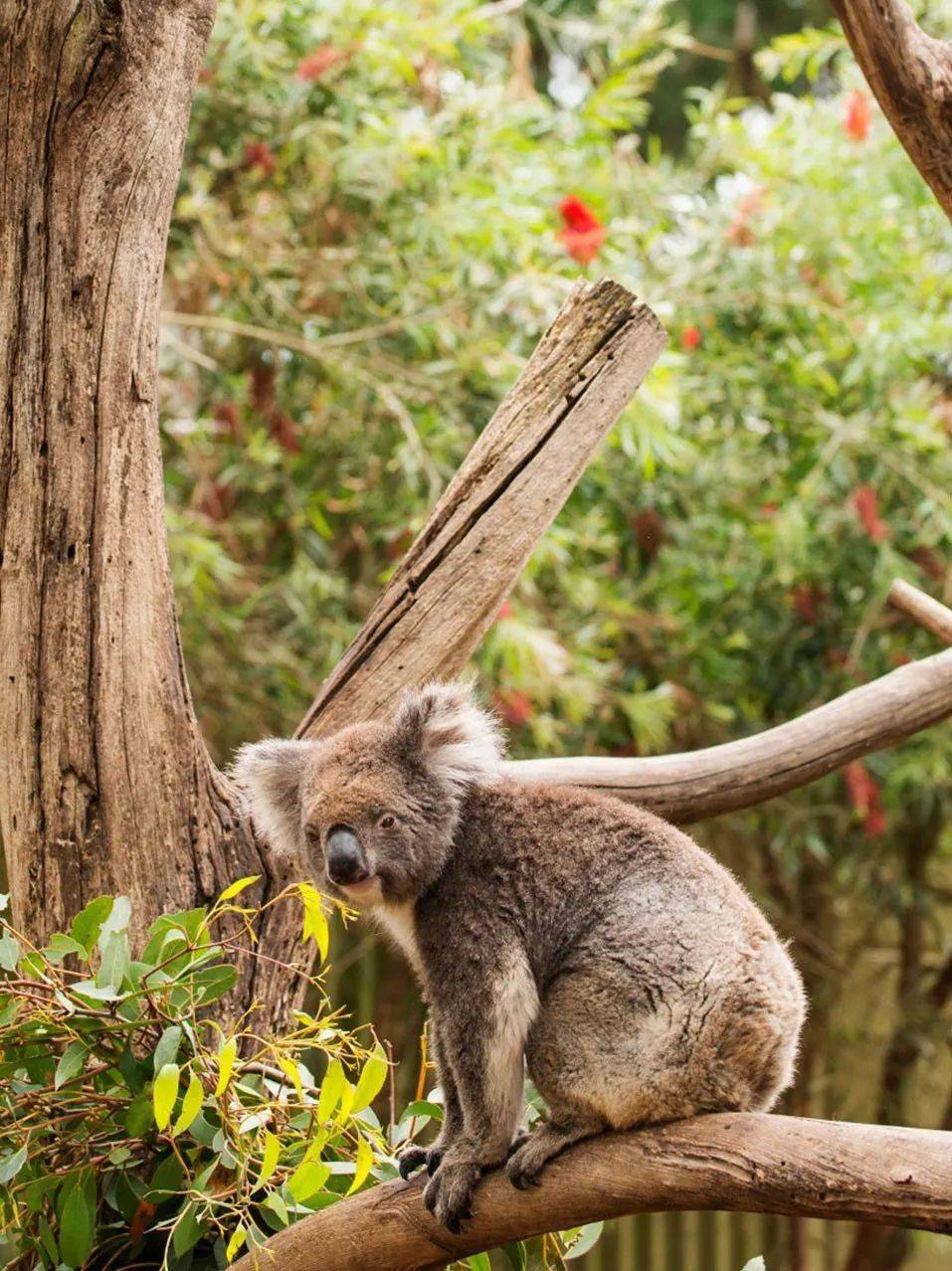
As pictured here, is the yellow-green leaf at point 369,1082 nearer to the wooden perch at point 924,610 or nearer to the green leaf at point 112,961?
the green leaf at point 112,961

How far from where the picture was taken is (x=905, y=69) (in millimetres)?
2141

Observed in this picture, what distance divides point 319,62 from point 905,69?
5.76ft

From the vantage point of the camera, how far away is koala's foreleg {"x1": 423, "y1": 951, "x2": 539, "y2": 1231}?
1.77 m

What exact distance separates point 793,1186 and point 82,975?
0.90 meters

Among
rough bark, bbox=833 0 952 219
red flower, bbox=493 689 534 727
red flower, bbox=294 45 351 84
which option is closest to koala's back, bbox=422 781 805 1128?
rough bark, bbox=833 0 952 219

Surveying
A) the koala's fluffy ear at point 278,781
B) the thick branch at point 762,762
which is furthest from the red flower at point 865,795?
the koala's fluffy ear at point 278,781

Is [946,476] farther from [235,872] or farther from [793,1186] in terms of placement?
[793,1186]

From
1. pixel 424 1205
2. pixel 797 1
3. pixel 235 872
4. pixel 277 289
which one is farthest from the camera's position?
pixel 797 1

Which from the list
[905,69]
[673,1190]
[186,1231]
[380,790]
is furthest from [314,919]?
[905,69]

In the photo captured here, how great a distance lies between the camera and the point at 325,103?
3.59 metres

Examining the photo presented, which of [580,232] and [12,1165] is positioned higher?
[580,232]

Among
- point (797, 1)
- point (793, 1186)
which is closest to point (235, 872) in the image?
point (793, 1186)

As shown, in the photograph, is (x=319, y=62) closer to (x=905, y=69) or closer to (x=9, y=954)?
(x=905, y=69)

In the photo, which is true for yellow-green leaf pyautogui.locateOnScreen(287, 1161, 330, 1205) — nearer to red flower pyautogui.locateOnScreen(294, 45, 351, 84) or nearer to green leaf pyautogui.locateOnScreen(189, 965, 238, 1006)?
green leaf pyautogui.locateOnScreen(189, 965, 238, 1006)
